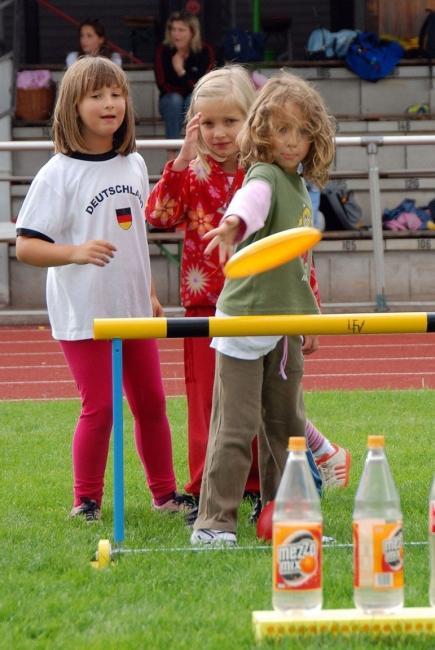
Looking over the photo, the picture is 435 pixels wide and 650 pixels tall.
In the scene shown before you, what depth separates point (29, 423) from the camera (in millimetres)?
8359

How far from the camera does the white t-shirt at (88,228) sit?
538cm

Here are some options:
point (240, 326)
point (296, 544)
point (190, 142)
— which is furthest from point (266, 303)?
point (296, 544)

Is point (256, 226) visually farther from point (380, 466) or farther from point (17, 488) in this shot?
point (17, 488)

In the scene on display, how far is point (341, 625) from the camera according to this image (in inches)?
145

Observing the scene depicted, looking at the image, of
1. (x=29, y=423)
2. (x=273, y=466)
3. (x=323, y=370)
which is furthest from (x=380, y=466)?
(x=323, y=370)

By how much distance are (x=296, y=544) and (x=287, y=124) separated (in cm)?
174

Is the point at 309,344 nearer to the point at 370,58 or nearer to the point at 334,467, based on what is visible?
the point at 334,467

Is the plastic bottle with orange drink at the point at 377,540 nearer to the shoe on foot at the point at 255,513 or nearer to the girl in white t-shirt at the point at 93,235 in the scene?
the shoe on foot at the point at 255,513

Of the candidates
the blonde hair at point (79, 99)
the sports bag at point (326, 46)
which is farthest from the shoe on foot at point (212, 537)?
the sports bag at point (326, 46)

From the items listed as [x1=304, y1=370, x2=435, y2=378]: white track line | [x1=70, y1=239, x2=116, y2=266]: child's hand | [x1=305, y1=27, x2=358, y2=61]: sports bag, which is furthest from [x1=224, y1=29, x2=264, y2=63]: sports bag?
[x1=70, y1=239, x2=116, y2=266]: child's hand

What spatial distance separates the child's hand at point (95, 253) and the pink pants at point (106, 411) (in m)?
0.48

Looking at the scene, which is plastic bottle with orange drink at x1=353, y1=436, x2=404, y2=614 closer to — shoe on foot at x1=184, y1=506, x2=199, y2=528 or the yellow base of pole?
the yellow base of pole

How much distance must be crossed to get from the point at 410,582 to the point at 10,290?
39.1ft

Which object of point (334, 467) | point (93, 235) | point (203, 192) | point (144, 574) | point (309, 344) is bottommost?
point (144, 574)
